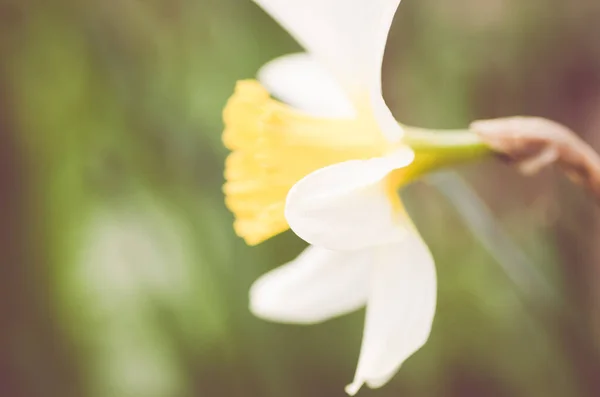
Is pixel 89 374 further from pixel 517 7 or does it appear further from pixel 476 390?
pixel 517 7

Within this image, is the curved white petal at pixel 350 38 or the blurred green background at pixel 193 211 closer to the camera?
the curved white petal at pixel 350 38

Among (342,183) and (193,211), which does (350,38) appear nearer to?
(342,183)

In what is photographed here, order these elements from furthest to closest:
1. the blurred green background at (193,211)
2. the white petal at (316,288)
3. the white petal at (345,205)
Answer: the blurred green background at (193,211) → the white petal at (316,288) → the white petal at (345,205)

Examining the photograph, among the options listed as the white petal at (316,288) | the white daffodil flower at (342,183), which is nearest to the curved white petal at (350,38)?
the white daffodil flower at (342,183)

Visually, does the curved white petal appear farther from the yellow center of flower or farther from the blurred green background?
the blurred green background

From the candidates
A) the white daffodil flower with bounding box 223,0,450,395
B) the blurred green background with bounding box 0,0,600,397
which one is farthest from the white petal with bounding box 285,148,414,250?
the blurred green background with bounding box 0,0,600,397

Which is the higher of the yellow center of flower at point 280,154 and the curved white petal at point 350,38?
the curved white petal at point 350,38

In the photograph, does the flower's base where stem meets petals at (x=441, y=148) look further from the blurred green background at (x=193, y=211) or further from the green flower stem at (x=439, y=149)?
the blurred green background at (x=193, y=211)

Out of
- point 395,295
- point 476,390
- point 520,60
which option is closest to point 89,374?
point 476,390
